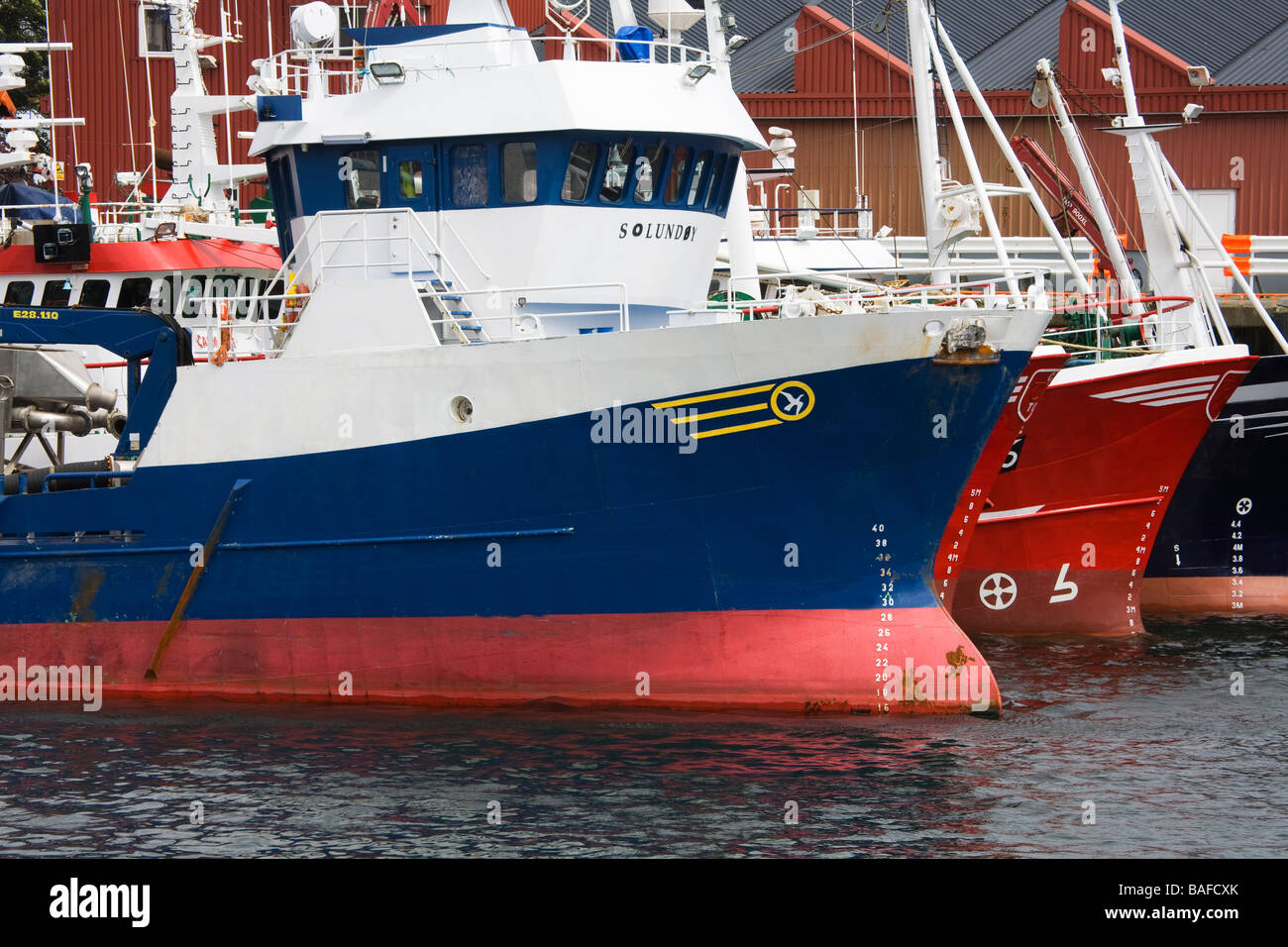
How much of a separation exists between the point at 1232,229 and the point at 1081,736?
84.9ft

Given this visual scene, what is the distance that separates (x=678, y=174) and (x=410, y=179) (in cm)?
264

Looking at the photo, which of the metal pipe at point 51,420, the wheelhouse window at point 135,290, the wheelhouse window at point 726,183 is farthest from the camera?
the wheelhouse window at point 135,290

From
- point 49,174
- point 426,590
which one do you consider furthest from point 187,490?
point 49,174

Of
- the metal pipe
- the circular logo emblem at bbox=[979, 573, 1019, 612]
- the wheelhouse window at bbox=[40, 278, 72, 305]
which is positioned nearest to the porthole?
the metal pipe

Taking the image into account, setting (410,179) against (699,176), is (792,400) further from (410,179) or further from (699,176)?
(410,179)

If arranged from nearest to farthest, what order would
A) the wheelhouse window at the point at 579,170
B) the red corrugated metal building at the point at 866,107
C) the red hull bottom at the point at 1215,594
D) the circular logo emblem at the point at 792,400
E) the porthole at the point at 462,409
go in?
the circular logo emblem at the point at 792,400 → the porthole at the point at 462,409 → the wheelhouse window at the point at 579,170 → the red hull bottom at the point at 1215,594 → the red corrugated metal building at the point at 866,107

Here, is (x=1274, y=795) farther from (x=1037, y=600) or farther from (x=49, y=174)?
(x=49, y=174)

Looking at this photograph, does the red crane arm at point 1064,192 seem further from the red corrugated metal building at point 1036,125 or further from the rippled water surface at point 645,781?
the rippled water surface at point 645,781

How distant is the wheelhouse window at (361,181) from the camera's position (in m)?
15.9

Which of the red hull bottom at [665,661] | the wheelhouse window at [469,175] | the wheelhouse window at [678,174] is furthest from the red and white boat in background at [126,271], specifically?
the wheelhouse window at [678,174]

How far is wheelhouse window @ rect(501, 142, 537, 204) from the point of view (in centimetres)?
1539

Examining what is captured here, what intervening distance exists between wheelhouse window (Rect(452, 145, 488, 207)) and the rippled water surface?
195 inches

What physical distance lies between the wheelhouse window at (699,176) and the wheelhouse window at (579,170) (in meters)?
1.20

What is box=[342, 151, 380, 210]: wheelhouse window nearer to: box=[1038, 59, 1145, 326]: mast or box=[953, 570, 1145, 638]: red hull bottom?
box=[953, 570, 1145, 638]: red hull bottom
